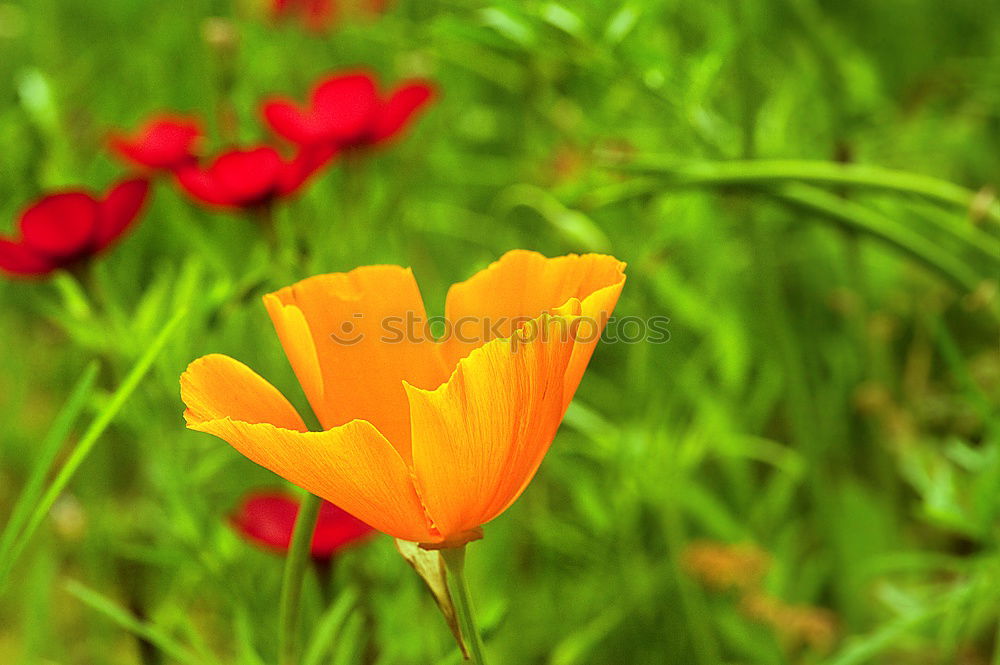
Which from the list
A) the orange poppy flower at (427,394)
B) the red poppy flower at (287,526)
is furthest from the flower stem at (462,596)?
the red poppy flower at (287,526)

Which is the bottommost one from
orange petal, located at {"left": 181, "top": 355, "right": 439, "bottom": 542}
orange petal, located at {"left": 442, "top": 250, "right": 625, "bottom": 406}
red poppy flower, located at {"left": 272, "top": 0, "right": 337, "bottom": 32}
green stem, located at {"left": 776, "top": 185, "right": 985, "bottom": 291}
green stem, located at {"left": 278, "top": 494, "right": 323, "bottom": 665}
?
green stem, located at {"left": 278, "top": 494, "right": 323, "bottom": 665}

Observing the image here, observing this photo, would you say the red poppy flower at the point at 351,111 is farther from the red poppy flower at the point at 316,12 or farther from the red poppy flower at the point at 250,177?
the red poppy flower at the point at 316,12

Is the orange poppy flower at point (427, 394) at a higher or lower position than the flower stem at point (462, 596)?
higher

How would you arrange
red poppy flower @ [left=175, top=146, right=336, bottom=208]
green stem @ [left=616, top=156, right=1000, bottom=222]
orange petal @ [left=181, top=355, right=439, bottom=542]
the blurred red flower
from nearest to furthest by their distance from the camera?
orange petal @ [left=181, top=355, right=439, bottom=542]
green stem @ [left=616, top=156, right=1000, bottom=222]
red poppy flower @ [left=175, top=146, right=336, bottom=208]
the blurred red flower

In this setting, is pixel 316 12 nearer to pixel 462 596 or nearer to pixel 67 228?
pixel 67 228

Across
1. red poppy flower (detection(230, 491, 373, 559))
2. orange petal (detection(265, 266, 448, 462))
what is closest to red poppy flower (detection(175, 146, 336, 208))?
red poppy flower (detection(230, 491, 373, 559))

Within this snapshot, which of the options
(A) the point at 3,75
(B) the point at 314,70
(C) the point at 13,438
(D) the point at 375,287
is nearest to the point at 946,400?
(D) the point at 375,287

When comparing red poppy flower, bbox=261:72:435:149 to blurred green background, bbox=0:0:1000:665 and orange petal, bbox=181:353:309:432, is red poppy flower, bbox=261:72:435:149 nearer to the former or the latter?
blurred green background, bbox=0:0:1000:665
